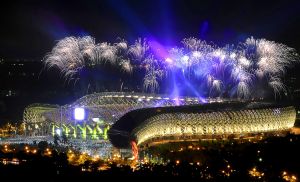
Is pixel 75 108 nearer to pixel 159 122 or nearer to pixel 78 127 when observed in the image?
pixel 78 127

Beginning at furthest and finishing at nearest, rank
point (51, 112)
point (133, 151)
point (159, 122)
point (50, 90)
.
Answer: point (50, 90) → point (51, 112) → point (159, 122) → point (133, 151)

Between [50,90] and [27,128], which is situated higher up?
[50,90]

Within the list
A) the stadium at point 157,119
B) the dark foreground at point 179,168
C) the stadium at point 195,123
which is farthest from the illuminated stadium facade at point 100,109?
the dark foreground at point 179,168

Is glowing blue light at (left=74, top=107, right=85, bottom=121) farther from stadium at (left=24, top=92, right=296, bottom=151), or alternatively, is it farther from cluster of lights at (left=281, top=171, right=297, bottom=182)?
cluster of lights at (left=281, top=171, right=297, bottom=182)

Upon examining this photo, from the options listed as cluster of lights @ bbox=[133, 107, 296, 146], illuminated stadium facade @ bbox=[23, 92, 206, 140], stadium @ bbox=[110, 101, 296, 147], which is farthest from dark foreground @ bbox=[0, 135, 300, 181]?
illuminated stadium facade @ bbox=[23, 92, 206, 140]

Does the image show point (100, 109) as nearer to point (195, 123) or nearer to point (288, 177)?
point (195, 123)

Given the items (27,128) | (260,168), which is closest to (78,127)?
Result: (27,128)

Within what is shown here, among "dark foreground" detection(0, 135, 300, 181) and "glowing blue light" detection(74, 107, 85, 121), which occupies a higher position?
"glowing blue light" detection(74, 107, 85, 121)

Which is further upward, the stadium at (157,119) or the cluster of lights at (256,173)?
the stadium at (157,119)

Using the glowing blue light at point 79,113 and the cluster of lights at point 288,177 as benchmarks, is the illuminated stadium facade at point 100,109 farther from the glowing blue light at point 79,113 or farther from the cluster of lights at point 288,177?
the cluster of lights at point 288,177

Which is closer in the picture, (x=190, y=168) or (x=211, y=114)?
(x=190, y=168)

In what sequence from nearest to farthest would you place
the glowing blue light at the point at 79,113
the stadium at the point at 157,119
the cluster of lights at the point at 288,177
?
the cluster of lights at the point at 288,177
the stadium at the point at 157,119
the glowing blue light at the point at 79,113
